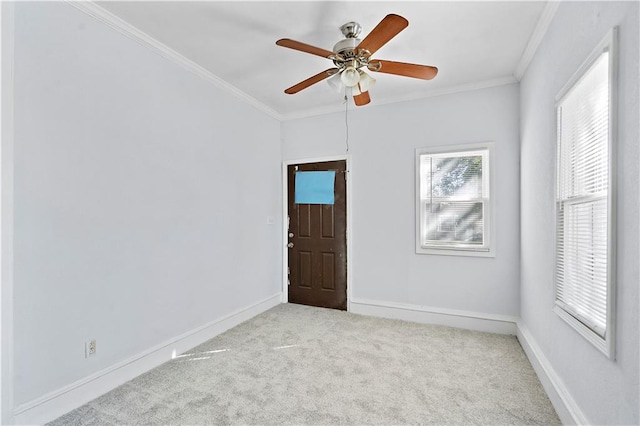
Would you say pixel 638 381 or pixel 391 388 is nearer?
pixel 638 381

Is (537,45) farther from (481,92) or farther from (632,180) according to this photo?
(632,180)

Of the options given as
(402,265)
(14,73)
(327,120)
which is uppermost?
(327,120)

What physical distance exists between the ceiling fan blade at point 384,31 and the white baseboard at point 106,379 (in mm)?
2838

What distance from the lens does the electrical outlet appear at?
81.8 inches

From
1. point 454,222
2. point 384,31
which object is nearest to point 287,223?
point 454,222

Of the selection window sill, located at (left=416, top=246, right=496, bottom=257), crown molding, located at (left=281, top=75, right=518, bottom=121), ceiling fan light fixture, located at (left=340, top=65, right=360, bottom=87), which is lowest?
window sill, located at (left=416, top=246, right=496, bottom=257)

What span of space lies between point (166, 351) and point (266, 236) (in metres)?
1.83

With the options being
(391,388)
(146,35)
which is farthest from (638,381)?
(146,35)

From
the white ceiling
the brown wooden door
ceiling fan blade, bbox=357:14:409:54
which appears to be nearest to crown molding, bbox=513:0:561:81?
the white ceiling

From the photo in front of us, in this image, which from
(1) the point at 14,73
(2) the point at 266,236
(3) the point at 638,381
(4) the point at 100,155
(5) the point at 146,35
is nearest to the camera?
(3) the point at 638,381

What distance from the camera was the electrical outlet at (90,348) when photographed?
208cm

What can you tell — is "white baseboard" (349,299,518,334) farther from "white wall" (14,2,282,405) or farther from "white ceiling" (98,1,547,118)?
"white ceiling" (98,1,547,118)

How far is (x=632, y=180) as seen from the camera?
1.20 metres

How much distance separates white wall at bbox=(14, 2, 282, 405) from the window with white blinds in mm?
2917
